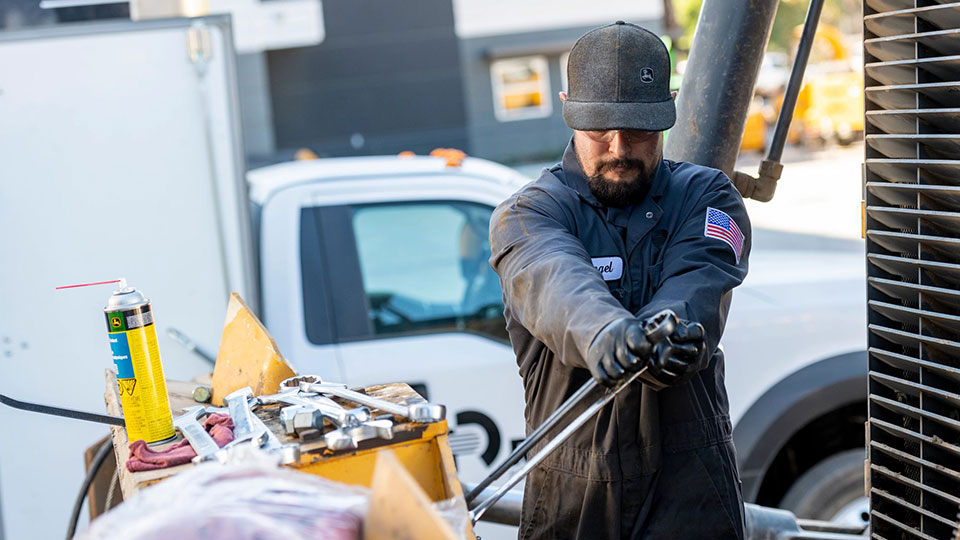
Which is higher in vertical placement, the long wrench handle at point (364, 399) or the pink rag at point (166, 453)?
the long wrench handle at point (364, 399)

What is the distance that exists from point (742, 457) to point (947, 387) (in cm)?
166

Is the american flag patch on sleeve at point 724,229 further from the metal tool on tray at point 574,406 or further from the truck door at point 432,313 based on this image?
the truck door at point 432,313

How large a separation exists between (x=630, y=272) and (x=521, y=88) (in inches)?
845

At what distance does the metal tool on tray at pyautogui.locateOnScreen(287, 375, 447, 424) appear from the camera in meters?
2.06

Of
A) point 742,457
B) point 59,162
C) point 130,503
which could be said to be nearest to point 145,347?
point 130,503

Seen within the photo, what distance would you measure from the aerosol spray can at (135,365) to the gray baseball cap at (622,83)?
1131 mm

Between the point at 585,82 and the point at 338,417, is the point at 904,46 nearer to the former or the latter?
the point at 585,82

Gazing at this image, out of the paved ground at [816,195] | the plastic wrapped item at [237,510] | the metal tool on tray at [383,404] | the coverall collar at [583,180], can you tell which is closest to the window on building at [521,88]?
the paved ground at [816,195]

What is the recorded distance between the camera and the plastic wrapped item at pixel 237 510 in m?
1.46

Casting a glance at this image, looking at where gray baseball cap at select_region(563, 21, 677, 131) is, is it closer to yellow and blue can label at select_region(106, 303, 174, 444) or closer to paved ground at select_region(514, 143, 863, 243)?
yellow and blue can label at select_region(106, 303, 174, 444)

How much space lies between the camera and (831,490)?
404 centimetres

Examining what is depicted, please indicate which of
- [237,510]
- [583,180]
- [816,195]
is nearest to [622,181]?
[583,180]

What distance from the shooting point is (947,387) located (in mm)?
2369

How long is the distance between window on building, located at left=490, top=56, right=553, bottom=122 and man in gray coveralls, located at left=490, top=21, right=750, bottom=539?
67.8 feet
